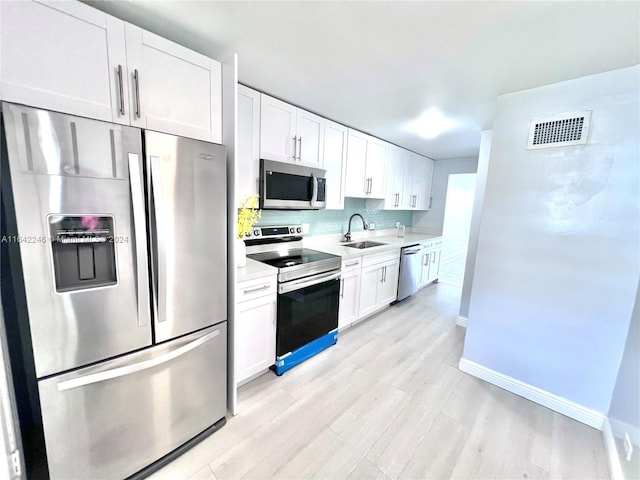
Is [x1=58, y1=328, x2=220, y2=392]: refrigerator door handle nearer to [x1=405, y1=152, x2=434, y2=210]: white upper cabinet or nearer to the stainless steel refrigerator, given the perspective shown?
the stainless steel refrigerator

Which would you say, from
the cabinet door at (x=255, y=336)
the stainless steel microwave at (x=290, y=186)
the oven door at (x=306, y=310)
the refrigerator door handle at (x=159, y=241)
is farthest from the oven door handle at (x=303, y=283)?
the refrigerator door handle at (x=159, y=241)

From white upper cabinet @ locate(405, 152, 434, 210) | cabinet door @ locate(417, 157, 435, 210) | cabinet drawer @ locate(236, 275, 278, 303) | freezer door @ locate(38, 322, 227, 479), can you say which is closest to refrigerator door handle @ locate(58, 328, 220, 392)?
freezer door @ locate(38, 322, 227, 479)

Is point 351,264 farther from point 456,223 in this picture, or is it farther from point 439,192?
point 456,223

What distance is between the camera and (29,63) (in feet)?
3.23

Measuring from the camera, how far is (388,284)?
11.1 feet

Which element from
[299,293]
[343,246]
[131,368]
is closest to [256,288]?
[299,293]

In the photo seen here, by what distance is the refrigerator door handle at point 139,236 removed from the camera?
1137 millimetres

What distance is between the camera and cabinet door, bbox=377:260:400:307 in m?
3.26

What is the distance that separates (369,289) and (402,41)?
7.82 feet

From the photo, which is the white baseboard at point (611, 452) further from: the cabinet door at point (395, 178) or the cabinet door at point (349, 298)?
the cabinet door at point (395, 178)

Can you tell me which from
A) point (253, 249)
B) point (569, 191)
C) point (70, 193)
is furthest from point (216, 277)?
point (569, 191)

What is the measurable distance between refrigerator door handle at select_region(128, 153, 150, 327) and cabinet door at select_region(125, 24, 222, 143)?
1.02 ft

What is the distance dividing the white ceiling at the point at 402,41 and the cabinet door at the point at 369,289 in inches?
72.1

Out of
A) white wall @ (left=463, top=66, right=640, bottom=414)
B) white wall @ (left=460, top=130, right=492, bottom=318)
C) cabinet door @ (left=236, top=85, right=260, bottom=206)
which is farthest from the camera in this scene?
white wall @ (left=460, top=130, right=492, bottom=318)
